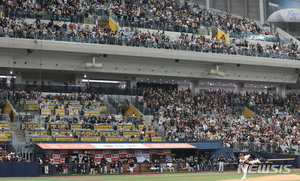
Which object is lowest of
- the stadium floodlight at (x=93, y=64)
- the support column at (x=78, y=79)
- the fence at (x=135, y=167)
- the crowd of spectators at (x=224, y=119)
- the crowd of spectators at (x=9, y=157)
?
the fence at (x=135, y=167)

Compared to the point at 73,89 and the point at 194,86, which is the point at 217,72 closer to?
the point at 194,86

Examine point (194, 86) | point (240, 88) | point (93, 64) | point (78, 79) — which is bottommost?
point (240, 88)

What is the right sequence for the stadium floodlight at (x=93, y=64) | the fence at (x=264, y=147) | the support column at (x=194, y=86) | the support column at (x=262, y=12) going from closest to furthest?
the fence at (x=264, y=147) < the stadium floodlight at (x=93, y=64) < the support column at (x=194, y=86) < the support column at (x=262, y=12)

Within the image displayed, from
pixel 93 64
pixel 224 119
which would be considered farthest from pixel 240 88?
pixel 93 64

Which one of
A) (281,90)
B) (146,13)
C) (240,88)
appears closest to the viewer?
(146,13)

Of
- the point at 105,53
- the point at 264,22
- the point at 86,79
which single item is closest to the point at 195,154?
the point at 105,53

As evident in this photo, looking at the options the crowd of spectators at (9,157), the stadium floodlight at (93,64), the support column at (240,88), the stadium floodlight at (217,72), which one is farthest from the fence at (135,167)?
the support column at (240,88)

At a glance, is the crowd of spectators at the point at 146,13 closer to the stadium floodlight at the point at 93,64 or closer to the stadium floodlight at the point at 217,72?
the stadium floodlight at the point at 93,64

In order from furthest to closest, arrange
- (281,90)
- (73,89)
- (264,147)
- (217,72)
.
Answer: (281,90), (217,72), (73,89), (264,147)

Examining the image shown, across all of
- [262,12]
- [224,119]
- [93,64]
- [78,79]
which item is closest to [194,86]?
[224,119]

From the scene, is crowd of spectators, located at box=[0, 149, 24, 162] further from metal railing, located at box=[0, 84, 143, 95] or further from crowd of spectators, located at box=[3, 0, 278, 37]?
crowd of spectators, located at box=[3, 0, 278, 37]

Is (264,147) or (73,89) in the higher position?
(73,89)

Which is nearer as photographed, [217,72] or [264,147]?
[264,147]

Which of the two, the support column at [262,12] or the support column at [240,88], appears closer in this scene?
the support column at [240,88]
